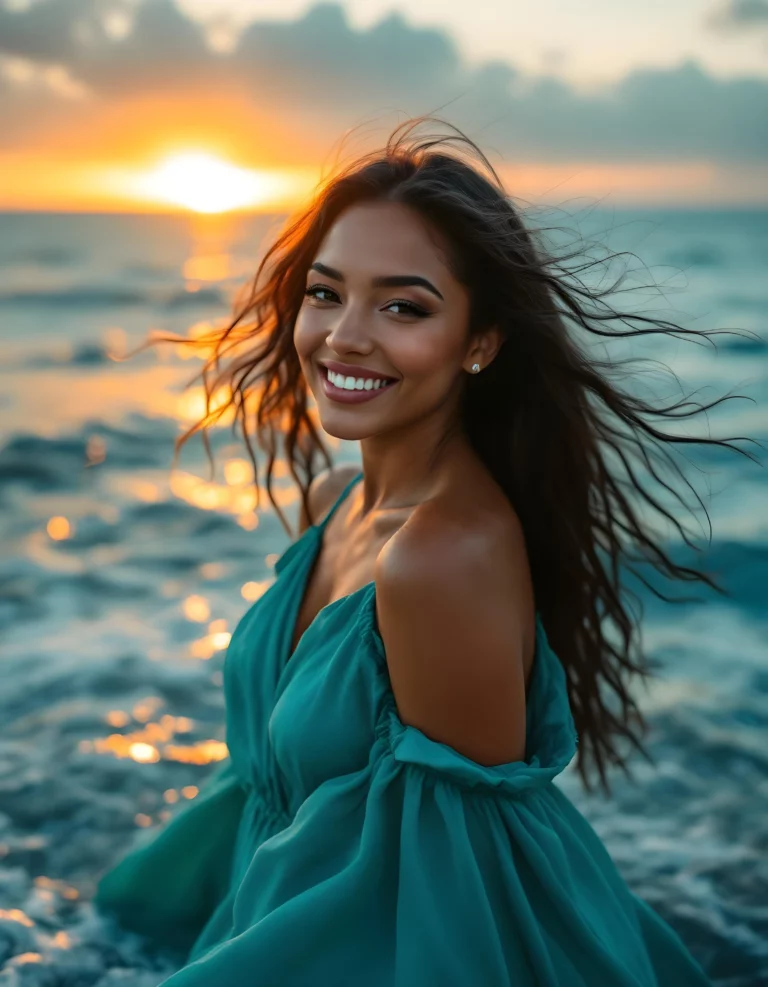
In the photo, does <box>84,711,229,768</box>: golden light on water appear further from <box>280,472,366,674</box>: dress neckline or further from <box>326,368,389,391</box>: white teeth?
<box>326,368,389,391</box>: white teeth

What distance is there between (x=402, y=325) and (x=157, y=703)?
11.0 ft

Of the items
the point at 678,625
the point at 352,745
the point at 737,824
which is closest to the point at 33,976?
the point at 352,745

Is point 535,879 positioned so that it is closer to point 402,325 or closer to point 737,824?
point 402,325

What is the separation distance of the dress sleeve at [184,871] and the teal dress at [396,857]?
0.37m

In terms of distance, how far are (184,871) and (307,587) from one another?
3.41ft

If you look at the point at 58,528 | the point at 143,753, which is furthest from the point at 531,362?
the point at 58,528

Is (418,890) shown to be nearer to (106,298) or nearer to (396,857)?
(396,857)

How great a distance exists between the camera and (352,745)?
8.34 ft

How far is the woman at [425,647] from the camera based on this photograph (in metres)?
2.38

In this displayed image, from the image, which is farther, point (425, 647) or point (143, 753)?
point (143, 753)

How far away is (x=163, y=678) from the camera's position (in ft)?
18.6

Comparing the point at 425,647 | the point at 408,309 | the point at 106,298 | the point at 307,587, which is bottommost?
the point at 425,647

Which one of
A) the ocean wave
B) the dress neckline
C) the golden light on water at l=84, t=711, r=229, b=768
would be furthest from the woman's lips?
the ocean wave

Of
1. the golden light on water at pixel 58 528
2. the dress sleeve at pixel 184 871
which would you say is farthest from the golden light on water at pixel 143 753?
the golden light on water at pixel 58 528
